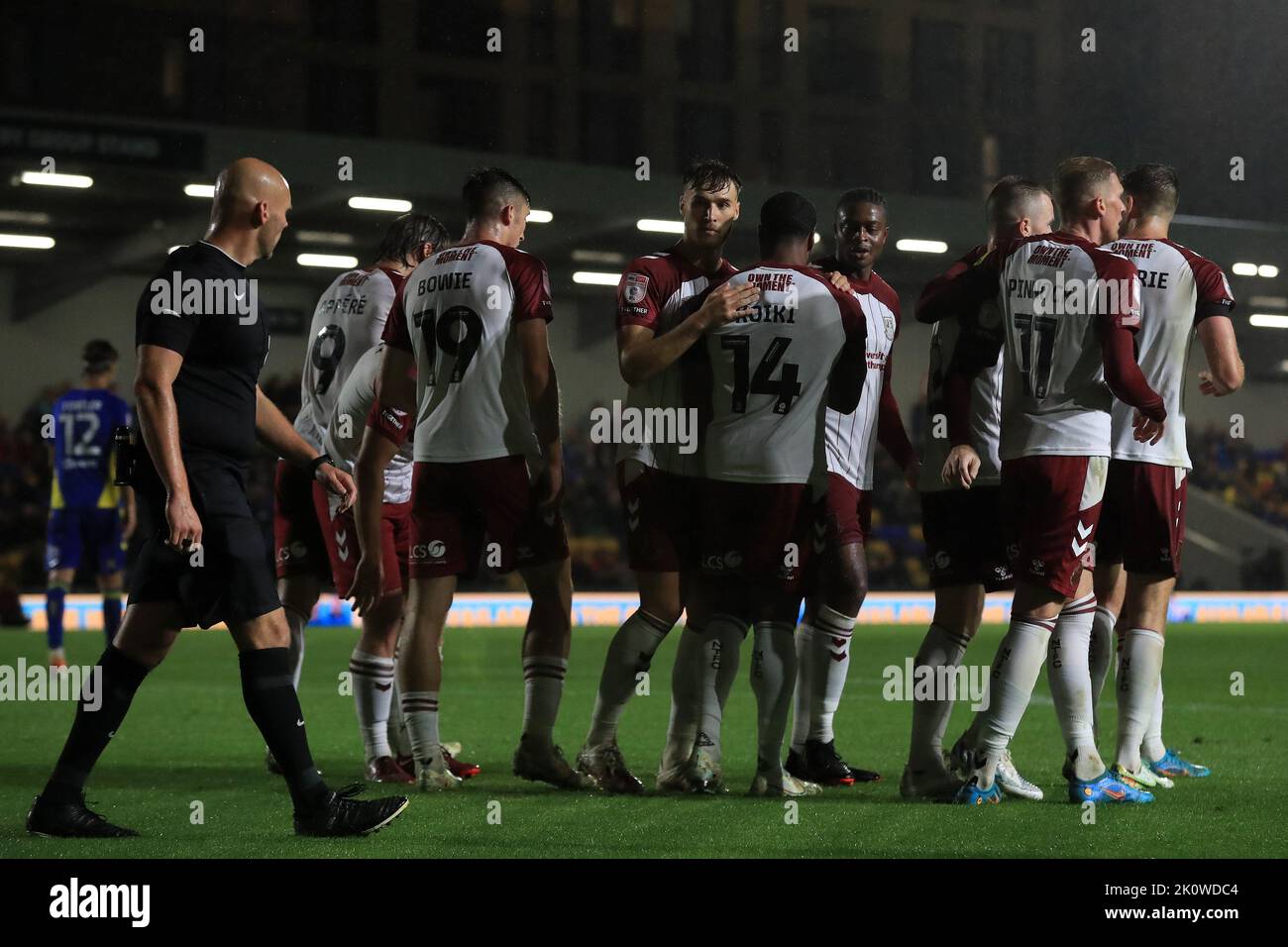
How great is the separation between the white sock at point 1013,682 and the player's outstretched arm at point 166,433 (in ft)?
7.92

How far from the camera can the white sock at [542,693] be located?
5.08 metres

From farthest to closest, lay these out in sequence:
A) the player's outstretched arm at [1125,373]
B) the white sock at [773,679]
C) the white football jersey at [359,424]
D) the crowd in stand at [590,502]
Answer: the crowd in stand at [590,502], the white football jersey at [359,424], the white sock at [773,679], the player's outstretched arm at [1125,373]

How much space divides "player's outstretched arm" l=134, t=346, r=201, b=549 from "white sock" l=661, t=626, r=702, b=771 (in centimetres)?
171

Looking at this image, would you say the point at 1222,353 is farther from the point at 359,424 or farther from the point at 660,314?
the point at 359,424

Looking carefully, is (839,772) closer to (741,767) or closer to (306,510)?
(741,767)

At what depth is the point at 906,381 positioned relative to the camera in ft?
87.7

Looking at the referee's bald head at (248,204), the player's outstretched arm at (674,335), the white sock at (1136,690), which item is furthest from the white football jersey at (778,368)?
the referee's bald head at (248,204)

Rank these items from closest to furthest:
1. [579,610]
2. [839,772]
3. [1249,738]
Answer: [839,772], [1249,738], [579,610]

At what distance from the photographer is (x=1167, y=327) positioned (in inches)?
204

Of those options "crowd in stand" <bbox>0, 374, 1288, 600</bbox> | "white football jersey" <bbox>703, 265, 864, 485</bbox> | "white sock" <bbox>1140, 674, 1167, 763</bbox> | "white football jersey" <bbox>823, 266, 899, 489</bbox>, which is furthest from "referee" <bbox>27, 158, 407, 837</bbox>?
"crowd in stand" <bbox>0, 374, 1288, 600</bbox>

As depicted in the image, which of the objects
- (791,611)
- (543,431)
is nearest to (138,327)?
(543,431)

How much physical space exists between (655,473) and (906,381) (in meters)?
22.2

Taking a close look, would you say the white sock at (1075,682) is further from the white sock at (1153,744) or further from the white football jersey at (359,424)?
the white football jersey at (359,424)

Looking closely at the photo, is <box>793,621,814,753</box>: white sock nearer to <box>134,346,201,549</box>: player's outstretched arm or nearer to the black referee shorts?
the black referee shorts
